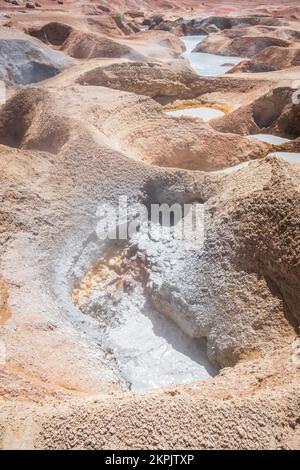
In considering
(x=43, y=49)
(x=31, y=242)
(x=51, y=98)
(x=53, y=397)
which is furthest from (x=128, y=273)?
(x=43, y=49)

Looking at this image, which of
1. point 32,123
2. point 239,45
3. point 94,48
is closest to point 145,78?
point 94,48

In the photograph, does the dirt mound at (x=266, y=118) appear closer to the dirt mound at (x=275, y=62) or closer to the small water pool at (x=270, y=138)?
the small water pool at (x=270, y=138)

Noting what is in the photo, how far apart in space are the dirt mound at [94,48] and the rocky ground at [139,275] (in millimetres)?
2656

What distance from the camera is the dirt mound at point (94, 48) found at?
30.2ft

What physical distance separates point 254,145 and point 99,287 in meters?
3.35

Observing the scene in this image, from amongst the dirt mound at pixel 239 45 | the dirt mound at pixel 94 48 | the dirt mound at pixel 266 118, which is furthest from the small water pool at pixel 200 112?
the dirt mound at pixel 239 45

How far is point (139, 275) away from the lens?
4039 millimetres

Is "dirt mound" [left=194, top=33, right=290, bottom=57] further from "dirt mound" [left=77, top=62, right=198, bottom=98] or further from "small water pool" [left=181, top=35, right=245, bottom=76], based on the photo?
"dirt mound" [left=77, top=62, right=198, bottom=98]

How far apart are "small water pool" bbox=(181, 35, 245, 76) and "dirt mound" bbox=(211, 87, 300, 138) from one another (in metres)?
4.66

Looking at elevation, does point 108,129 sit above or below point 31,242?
above

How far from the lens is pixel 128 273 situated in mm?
4059

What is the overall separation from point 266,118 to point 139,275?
4.22 metres

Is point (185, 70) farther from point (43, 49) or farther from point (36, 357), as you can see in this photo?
point (36, 357)

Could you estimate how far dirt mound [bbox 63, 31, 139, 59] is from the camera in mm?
9211
